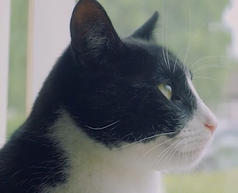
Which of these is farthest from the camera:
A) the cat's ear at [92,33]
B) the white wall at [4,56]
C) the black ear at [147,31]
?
the white wall at [4,56]

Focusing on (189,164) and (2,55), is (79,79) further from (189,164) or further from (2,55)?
(2,55)

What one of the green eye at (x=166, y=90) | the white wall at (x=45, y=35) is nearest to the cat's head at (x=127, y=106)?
the green eye at (x=166, y=90)

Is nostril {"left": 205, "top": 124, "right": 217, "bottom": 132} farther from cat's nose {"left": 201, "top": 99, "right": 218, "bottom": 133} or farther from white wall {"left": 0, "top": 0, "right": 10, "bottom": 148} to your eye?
white wall {"left": 0, "top": 0, "right": 10, "bottom": 148}

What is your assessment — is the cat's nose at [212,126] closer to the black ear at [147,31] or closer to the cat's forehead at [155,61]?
the cat's forehead at [155,61]

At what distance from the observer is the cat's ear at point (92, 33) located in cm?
74

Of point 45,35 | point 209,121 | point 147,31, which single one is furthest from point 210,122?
point 45,35

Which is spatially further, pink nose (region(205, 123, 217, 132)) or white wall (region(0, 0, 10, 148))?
white wall (region(0, 0, 10, 148))

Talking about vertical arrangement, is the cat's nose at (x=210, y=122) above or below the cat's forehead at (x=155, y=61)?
below

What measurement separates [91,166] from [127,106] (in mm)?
126

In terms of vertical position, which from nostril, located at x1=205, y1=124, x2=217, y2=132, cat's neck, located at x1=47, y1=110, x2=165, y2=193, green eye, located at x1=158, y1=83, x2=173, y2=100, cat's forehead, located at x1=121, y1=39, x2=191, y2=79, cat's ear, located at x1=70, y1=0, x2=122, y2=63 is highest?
cat's ear, located at x1=70, y1=0, x2=122, y2=63

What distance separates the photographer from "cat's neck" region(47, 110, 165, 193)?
77cm

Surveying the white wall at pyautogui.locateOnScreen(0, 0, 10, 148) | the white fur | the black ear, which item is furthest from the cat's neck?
the white wall at pyautogui.locateOnScreen(0, 0, 10, 148)

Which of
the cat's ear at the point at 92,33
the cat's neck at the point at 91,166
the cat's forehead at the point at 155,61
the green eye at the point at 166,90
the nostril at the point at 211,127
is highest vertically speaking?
the cat's ear at the point at 92,33

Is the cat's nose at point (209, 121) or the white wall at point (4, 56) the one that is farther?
the white wall at point (4, 56)
